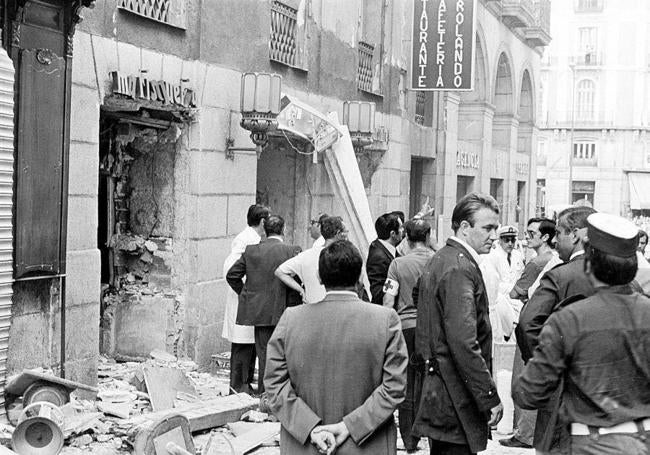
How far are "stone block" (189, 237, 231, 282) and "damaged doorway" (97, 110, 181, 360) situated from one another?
0.94 ft

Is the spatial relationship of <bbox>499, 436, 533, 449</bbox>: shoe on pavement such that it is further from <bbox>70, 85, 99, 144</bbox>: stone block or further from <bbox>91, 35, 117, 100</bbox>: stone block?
<bbox>91, 35, 117, 100</bbox>: stone block

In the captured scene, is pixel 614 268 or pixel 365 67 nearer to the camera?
pixel 614 268

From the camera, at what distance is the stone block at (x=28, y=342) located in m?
7.74

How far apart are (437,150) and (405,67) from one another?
10.5 ft

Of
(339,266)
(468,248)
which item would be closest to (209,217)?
(468,248)

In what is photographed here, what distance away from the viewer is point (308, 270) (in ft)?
29.6

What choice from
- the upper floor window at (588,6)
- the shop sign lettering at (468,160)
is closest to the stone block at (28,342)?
the shop sign lettering at (468,160)

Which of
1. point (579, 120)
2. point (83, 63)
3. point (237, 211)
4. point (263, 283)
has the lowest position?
point (263, 283)

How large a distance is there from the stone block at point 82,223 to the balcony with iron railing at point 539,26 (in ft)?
74.7

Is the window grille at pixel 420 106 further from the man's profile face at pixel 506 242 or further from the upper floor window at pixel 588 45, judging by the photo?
the upper floor window at pixel 588 45

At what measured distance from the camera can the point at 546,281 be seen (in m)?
5.62

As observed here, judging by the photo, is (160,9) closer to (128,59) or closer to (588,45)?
(128,59)

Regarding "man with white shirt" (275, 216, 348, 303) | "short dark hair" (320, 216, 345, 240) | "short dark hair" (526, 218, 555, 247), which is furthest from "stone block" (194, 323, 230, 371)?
"short dark hair" (526, 218, 555, 247)

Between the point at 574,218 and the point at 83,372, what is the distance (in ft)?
15.2
